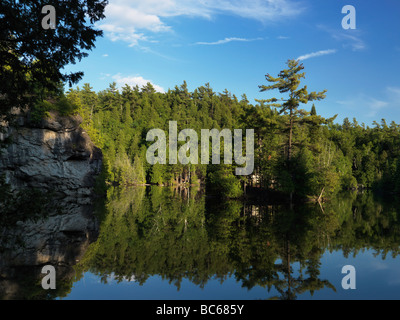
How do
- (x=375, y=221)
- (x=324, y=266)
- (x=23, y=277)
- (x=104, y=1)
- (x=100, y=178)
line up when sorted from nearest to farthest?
(x=104, y=1), (x=23, y=277), (x=324, y=266), (x=375, y=221), (x=100, y=178)

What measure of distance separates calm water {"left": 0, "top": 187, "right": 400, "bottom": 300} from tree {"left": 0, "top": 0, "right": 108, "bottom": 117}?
555cm

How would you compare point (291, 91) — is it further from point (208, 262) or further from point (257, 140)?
point (208, 262)

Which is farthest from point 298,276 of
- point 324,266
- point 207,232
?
point 207,232

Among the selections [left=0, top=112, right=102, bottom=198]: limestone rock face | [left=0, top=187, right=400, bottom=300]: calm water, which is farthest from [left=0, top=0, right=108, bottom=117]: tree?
[left=0, top=112, right=102, bottom=198]: limestone rock face

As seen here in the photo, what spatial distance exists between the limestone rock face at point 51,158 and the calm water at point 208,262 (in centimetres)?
1362

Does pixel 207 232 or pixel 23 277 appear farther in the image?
pixel 207 232

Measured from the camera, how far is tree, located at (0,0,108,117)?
7219mm

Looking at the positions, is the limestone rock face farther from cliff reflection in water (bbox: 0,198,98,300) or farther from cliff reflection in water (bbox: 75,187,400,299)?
cliff reflection in water (bbox: 75,187,400,299)

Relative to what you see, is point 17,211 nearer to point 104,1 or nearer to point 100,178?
point 104,1

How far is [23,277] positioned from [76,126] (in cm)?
2606

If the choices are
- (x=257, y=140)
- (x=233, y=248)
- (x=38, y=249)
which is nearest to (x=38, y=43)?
(x=38, y=249)

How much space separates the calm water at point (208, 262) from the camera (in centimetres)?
845

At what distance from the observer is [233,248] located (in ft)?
42.3

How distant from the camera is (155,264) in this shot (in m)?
11.1
